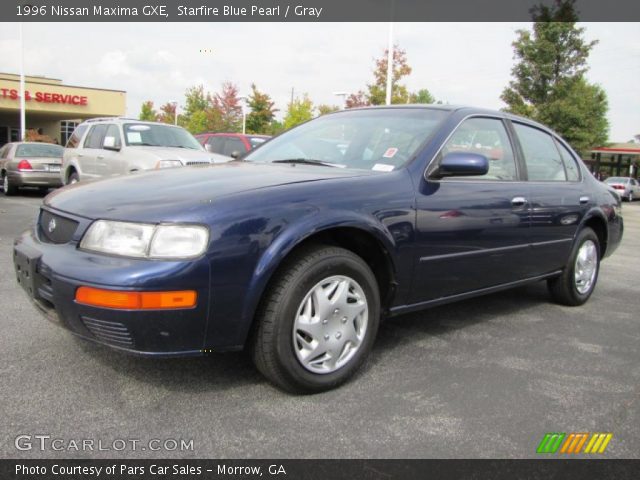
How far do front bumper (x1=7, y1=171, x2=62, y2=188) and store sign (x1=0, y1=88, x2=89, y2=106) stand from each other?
1998 cm

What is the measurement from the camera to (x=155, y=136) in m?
9.50

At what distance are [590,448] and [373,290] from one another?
3.85 ft

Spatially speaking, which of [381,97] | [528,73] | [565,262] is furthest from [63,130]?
[565,262]

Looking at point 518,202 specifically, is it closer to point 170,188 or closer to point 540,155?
point 540,155

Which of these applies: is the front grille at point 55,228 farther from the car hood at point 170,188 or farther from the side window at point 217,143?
the side window at point 217,143

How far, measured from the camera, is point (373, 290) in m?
2.84

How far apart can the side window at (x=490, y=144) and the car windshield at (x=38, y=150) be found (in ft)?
40.8

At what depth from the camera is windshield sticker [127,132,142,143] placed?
9250mm

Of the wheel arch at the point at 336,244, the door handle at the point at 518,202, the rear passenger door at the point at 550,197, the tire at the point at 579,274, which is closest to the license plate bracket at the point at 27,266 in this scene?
the wheel arch at the point at 336,244

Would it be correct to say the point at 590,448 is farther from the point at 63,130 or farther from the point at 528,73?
the point at 63,130

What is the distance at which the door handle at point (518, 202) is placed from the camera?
3.67 meters

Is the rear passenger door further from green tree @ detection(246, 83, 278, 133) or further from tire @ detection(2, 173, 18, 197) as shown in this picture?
green tree @ detection(246, 83, 278, 133)

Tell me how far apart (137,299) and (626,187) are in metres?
33.4

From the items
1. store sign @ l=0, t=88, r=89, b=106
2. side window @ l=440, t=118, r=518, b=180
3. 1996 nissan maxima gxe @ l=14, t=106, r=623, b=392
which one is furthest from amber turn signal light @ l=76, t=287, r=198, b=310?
store sign @ l=0, t=88, r=89, b=106
